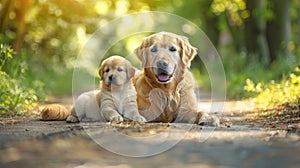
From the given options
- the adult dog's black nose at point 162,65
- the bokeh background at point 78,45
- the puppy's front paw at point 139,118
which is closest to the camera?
the adult dog's black nose at point 162,65

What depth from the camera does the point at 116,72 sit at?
269 inches

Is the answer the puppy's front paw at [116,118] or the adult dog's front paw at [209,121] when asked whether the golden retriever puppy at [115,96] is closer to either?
the puppy's front paw at [116,118]

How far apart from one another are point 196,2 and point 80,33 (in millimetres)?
5454

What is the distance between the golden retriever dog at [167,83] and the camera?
648 centimetres

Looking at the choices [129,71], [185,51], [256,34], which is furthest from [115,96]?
[256,34]

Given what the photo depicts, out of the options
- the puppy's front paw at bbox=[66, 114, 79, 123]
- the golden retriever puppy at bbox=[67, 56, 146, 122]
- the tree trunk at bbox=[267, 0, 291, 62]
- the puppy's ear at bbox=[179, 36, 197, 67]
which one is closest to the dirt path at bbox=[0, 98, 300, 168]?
the golden retriever puppy at bbox=[67, 56, 146, 122]

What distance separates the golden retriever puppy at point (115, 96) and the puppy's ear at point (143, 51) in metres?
0.27

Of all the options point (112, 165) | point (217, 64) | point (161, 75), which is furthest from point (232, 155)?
point (217, 64)

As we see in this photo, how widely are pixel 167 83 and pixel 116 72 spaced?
1.98ft

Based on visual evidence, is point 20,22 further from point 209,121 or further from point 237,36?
point 237,36

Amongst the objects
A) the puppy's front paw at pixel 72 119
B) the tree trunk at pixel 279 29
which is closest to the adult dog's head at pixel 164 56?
the puppy's front paw at pixel 72 119

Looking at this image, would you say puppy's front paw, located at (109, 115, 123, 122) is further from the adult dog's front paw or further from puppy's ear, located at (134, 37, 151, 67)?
the adult dog's front paw

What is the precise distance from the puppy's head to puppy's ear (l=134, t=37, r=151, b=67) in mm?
249

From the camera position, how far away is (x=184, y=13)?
29594mm
